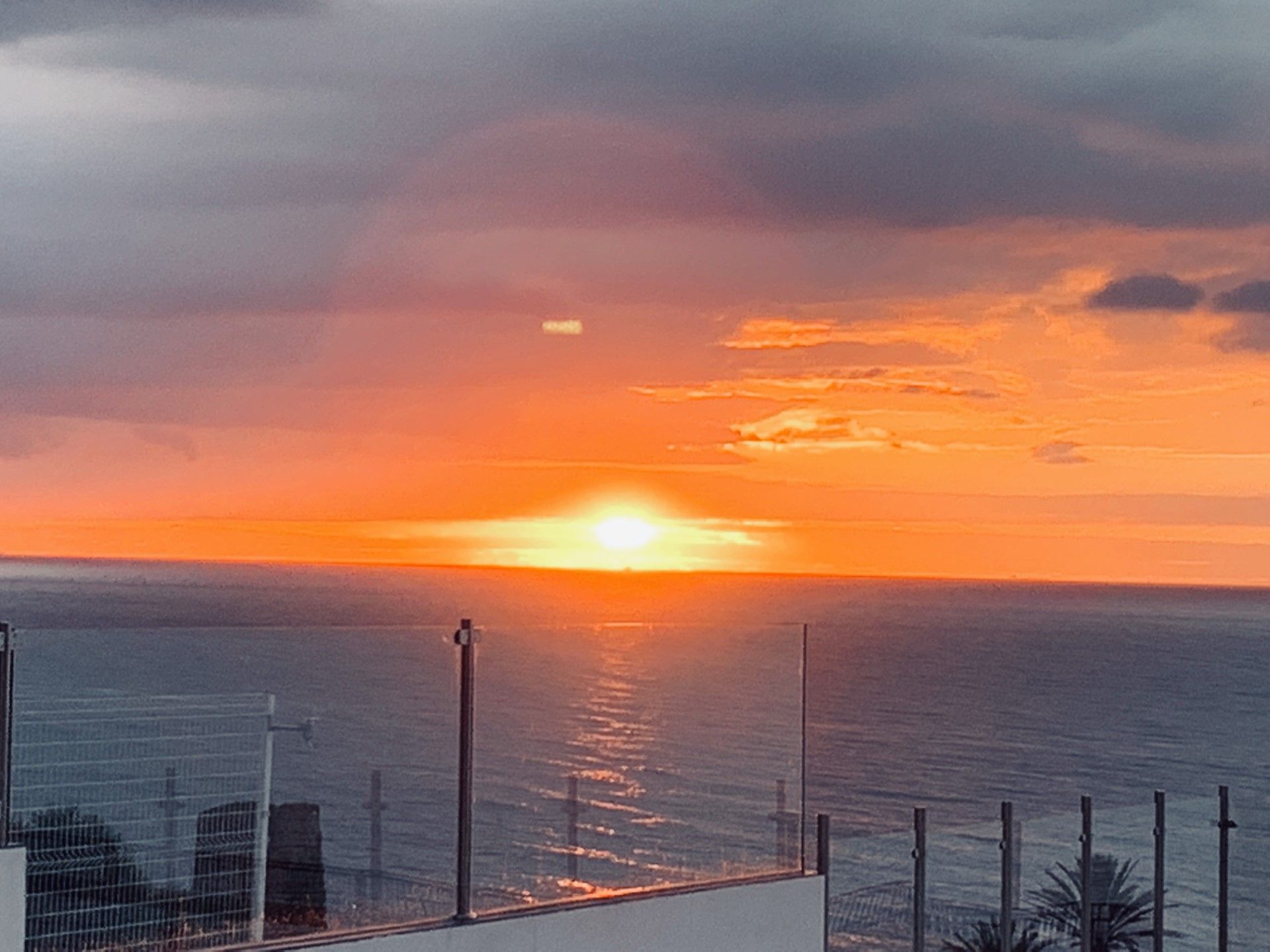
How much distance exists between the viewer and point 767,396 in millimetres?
59625

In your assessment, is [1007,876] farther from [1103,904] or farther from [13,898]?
[13,898]

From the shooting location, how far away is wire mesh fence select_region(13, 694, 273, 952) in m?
5.13

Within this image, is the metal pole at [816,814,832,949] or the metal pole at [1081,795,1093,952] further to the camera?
the metal pole at [1081,795,1093,952]

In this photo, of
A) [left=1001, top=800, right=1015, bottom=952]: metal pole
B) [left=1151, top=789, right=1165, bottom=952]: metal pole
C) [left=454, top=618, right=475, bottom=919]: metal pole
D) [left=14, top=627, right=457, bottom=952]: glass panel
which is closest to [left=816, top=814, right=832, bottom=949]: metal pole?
[left=1001, top=800, right=1015, bottom=952]: metal pole

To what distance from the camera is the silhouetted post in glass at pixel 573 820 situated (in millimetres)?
6430

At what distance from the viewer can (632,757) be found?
6727 mm

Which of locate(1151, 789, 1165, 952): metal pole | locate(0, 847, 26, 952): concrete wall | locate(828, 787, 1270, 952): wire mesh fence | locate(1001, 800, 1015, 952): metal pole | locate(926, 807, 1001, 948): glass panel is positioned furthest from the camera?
locate(1151, 789, 1165, 952): metal pole

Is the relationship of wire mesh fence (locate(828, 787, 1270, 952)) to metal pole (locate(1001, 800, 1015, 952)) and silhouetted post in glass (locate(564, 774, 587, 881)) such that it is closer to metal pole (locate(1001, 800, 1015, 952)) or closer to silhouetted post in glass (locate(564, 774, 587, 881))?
metal pole (locate(1001, 800, 1015, 952))

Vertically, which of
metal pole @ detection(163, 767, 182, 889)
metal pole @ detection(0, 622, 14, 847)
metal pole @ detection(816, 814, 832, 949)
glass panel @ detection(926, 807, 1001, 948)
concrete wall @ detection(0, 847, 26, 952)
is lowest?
glass panel @ detection(926, 807, 1001, 948)

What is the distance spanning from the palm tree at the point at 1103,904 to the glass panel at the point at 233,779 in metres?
→ 3.99

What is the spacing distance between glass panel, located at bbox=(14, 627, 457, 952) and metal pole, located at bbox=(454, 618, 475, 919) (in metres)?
0.03

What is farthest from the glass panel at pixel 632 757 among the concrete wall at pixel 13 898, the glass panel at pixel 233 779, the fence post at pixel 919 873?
the concrete wall at pixel 13 898

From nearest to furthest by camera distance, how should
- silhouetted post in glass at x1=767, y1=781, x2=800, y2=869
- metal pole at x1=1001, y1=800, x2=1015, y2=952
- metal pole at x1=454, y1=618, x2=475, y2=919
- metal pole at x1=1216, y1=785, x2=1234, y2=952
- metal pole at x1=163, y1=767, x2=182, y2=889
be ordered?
metal pole at x1=163, y1=767, x2=182, y2=889
metal pole at x1=454, y1=618, x2=475, y2=919
silhouetted post in glass at x1=767, y1=781, x2=800, y2=869
metal pole at x1=1001, y1=800, x2=1015, y2=952
metal pole at x1=1216, y1=785, x2=1234, y2=952

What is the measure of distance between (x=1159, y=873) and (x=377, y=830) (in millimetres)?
4869
